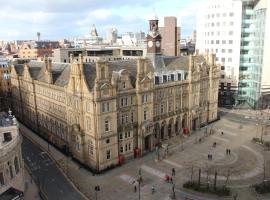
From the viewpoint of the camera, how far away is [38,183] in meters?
56.2

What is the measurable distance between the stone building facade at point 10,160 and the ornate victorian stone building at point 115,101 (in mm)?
16445

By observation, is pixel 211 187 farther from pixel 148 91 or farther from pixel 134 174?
pixel 148 91

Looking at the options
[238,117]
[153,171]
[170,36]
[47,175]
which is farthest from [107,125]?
[170,36]

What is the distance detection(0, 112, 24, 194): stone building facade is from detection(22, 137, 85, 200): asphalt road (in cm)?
680

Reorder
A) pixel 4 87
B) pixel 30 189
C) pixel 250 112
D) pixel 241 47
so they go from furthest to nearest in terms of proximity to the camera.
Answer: pixel 241 47
pixel 4 87
pixel 250 112
pixel 30 189

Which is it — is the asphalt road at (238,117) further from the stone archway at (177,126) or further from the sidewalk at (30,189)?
the sidewalk at (30,189)

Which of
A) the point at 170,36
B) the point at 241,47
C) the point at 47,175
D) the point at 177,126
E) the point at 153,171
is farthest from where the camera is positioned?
the point at 170,36

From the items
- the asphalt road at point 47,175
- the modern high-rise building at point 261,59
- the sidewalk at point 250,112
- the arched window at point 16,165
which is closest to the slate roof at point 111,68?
the asphalt road at point 47,175

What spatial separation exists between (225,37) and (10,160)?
9649cm

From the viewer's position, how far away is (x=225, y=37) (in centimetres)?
11425

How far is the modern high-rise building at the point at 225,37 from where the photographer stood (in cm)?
11093

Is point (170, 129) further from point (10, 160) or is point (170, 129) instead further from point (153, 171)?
point (10, 160)

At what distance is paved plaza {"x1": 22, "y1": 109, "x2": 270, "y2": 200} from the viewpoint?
53.2 meters

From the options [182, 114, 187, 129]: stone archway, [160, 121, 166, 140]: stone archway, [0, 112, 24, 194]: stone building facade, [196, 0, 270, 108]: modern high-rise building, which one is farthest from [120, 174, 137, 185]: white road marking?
[196, 0, 270, 108]: modern high-rise building
